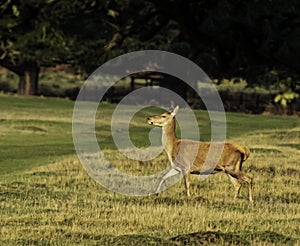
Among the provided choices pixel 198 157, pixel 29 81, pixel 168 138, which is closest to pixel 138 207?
pixel 198 157

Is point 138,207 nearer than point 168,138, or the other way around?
point 138,207

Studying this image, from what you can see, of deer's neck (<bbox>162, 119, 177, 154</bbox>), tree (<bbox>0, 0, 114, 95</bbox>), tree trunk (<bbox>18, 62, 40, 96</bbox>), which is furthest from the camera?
tree trunk (<bbox>18, 62, 40, 96</bbox>)

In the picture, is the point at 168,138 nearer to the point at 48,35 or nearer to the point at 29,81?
the point at 48,35

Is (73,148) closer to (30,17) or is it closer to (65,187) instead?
(30,17)

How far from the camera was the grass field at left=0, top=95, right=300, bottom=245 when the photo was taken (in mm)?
13383

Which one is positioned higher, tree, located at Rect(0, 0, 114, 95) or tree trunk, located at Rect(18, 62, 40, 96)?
tree, located at Rect(0, 0, 114, 95)

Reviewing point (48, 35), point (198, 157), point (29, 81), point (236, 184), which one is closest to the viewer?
point (198, 157)

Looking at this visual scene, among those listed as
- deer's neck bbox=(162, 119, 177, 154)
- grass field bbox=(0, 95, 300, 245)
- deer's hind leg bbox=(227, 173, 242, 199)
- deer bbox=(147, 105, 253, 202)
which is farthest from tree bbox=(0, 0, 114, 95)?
deer's hind leg bbox=(227, 173, 242, 199)

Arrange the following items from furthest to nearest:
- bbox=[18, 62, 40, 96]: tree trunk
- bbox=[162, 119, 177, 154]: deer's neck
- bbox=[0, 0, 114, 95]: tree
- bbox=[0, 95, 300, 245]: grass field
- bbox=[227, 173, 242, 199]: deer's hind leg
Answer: bbox=[18, 62, 40, 96]: tree trunk → bbox=[0, 0, 114, 95]: tree → bbox=[227, 173, 242, 199]: deer's hind leg → bbox=[162, 119, 177, 154]: deer's neck → bbox=[0, 95, 300, 245]: grass field

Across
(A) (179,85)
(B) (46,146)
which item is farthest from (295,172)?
(A) (179,85)

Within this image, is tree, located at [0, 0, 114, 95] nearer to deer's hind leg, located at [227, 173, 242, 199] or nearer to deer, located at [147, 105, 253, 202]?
deer, located at [147, 105, 253, 202]

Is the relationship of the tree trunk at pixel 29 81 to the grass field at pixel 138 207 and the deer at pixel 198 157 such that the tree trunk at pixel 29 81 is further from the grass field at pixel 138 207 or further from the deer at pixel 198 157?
the deer at pixel 198 157

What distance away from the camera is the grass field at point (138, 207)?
43.9 feet

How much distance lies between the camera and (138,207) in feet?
53.4
